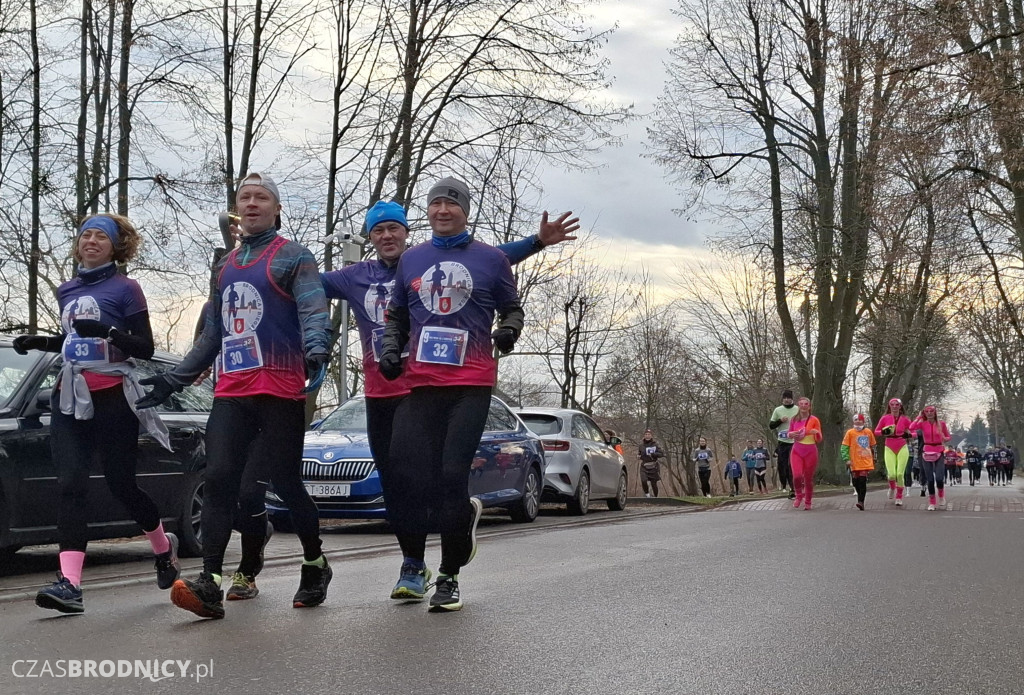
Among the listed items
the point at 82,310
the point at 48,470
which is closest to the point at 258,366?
the point at 82,310

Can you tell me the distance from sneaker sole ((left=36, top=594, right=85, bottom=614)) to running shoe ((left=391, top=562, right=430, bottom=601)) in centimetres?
150

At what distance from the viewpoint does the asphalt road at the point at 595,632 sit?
4477mm

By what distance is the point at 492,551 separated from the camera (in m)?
10.2

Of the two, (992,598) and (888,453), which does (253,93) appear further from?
(992,598)

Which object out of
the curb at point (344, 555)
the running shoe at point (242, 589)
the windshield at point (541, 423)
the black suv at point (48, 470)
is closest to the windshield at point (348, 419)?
the curb at point (344, 555)

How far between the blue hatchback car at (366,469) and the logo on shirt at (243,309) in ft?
16.2

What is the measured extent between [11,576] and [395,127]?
15815mm

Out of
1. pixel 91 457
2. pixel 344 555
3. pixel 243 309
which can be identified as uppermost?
pixel 243 309

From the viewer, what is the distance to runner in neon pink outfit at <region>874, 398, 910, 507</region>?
64.7ft

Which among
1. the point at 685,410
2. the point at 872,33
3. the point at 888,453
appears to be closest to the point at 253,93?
the point at 872,33

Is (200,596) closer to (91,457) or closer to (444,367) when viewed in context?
(91,457)

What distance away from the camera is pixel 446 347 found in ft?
19.9

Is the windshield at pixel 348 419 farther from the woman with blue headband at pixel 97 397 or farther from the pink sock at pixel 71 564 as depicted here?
the pink sock at pixel 71 564

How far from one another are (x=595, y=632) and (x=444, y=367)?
1.41 m
